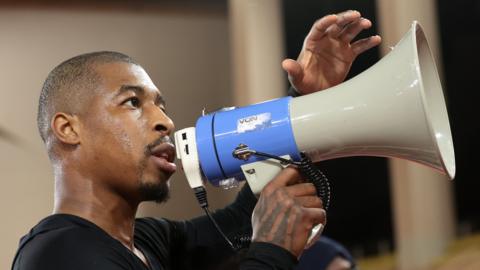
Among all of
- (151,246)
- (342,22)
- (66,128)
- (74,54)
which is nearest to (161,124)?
(66,128)

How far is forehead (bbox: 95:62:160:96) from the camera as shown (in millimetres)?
1507

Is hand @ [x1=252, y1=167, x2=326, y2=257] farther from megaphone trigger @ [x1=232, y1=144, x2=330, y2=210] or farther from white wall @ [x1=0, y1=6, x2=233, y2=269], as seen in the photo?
white wall @ [x1=0, y1=6, x2=233, y2=269]

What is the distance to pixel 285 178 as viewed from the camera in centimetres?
128

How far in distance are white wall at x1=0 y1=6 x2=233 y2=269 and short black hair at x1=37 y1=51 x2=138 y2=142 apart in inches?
99.4

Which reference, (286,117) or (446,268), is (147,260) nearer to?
(286,117)

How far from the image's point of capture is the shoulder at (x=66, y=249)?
4.14ft

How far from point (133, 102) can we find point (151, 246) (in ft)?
1.13

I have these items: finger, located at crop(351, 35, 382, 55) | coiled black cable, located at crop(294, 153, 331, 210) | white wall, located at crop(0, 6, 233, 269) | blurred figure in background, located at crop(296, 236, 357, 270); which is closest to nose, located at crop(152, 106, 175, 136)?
coiled black cable, located at crop(294, 153, 331, 210)

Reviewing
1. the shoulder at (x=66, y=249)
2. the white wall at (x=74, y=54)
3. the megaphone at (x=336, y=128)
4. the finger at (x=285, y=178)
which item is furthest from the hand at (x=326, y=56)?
the white wall at (x=74, y=54)

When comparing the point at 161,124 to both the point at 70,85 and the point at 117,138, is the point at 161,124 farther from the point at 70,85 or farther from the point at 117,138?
the point at 70,85

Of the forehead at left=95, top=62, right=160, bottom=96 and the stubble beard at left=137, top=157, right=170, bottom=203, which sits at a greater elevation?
the forehead at left=95, top=62, right=160, bottom=96

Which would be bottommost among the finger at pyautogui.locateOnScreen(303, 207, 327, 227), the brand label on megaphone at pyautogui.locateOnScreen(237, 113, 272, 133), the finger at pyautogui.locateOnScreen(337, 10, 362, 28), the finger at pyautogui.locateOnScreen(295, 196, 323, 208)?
the finger at pyautogui.locateOnScreen(303, 207, 327, 227)

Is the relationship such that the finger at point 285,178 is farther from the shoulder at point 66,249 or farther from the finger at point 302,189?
the shoulder at point 66,249

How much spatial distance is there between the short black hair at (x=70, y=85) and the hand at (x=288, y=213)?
480mm
